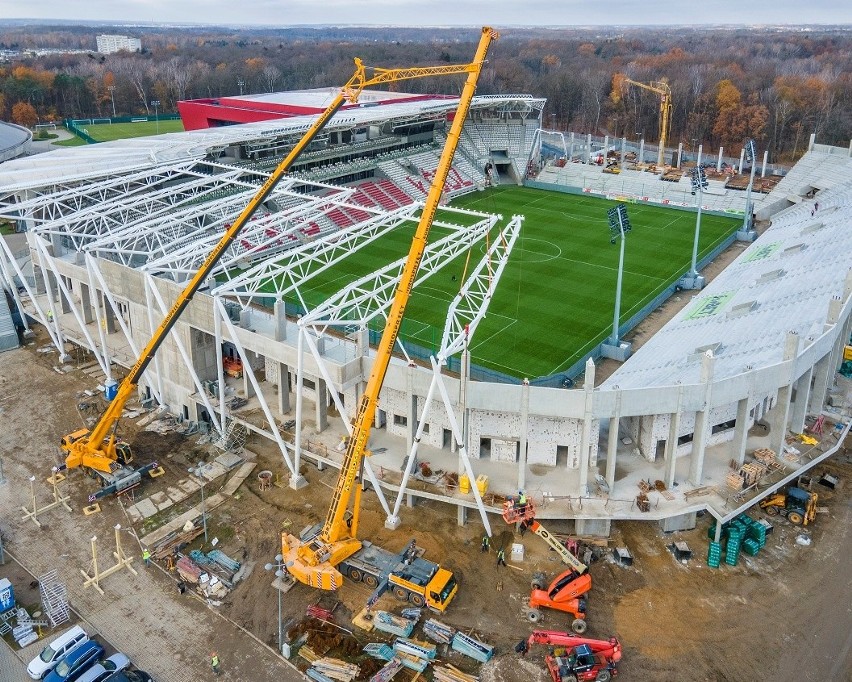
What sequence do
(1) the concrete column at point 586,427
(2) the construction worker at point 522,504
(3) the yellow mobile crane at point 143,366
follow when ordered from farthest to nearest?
(3) the yellow mobile crane at point 143,366 → (2) the construction worker at point 522,504 → (1) the concrete column at point 586,427

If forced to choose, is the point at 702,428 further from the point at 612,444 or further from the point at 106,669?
the point at 106,669

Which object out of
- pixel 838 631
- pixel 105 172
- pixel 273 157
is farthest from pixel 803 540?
pixel 273 157

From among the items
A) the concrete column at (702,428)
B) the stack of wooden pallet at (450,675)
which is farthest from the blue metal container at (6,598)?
the concrete column at (702,428)

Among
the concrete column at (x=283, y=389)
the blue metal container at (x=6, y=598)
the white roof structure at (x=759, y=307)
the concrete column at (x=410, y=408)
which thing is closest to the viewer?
the blue metal container at (x=6, y=598)

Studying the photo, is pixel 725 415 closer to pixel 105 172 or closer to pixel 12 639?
pixel 12 639

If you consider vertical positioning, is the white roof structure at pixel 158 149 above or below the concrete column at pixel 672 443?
above

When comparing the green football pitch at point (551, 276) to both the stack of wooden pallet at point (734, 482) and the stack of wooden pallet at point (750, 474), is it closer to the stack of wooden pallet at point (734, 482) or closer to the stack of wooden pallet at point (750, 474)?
the stack of wooden pallet at point (734, 482)

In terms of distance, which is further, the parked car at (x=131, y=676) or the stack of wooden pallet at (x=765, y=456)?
the stack of wooden pallet at (x=765, y=456)
